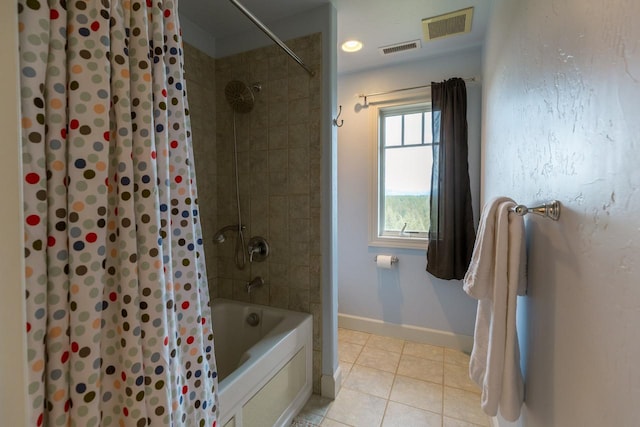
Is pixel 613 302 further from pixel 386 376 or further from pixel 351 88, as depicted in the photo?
pixel 351 88

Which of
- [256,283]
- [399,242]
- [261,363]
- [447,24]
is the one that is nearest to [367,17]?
[447,24]

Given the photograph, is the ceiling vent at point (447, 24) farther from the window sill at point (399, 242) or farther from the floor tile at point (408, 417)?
the floor tile at point (408, 417)

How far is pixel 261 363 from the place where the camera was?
1.36 metres

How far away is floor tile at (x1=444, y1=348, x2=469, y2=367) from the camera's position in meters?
2.16

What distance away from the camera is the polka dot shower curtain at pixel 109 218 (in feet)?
1.75

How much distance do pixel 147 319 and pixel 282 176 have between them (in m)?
1.38

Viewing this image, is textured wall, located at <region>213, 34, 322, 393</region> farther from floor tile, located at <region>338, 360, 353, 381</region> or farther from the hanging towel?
the hanging towel

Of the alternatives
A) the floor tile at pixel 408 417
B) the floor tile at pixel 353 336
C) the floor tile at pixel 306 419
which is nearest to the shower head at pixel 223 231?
the floor tile at pixel 306 419

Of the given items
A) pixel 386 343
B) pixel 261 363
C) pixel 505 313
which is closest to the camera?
pixel 505 313

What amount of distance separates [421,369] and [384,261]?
896mm

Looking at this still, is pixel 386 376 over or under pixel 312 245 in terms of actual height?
under

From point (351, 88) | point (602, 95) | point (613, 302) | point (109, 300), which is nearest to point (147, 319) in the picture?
point (109, 300)

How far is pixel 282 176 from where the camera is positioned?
1.92 m

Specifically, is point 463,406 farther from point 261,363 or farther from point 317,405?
point 261,363
